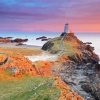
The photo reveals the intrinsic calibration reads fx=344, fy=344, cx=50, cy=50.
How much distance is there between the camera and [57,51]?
77125 mm

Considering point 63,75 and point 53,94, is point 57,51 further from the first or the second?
point 53,94

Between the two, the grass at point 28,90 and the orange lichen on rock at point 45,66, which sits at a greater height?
the grass at point 28,90

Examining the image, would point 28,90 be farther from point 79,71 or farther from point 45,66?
point 79,71

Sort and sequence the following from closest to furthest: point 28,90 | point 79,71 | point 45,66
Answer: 1. point 28,90
2. point 45,66
3. point 79,71

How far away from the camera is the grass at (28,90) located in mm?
25603

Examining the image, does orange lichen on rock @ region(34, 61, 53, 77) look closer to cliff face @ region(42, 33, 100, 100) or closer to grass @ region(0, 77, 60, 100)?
cliff face @ region(42, 33, 100, 100)

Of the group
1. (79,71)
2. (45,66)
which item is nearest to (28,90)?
(45,66)

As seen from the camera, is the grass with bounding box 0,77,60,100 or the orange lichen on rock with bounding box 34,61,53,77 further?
the orange lichen on rock with bounding box 34,61,53,77

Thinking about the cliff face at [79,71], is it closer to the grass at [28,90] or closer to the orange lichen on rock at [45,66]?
the orange lichen on rock at [45,66]

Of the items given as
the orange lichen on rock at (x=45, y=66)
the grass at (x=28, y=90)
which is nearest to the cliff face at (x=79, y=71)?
the orange lichen on rock at (x=45, y=66)

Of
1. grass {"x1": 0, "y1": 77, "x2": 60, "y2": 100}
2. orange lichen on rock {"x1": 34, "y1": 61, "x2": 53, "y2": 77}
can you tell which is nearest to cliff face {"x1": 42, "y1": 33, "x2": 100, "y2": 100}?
orange lichen on rock {"x1": 34, "y1": 61, "x2": 53, "y2": 77}

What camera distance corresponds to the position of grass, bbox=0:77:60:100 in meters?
25.6

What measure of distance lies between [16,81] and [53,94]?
9.96 m

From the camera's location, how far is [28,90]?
28.9 meters
